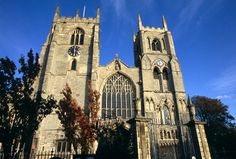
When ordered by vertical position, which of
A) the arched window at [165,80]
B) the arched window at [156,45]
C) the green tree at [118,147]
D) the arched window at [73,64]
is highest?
the arched window at [156,45]

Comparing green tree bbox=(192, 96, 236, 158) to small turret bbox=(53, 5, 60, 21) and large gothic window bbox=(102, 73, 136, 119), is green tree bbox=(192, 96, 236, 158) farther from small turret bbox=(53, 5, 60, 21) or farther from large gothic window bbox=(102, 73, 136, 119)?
small turret bbox=(53, 5, 60, 21)

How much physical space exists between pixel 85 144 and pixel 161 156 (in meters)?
10.1

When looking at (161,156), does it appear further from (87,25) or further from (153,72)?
(87,25)

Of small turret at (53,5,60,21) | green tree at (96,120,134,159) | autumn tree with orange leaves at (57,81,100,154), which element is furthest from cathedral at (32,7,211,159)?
green tree at (96,120,134,159)

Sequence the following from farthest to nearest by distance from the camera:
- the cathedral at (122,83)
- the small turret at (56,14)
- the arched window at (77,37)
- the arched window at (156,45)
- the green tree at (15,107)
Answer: the small turret at (56,14) < the arched window at (156,45) < the arched window at (77,37) < the cathedral at (122,83) < the green tree at (15,107)

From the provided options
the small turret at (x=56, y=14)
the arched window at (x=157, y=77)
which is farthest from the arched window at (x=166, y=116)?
the small turret at (x=56, y=14)

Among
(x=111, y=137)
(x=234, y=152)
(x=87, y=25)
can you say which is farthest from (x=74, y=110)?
(x=234, y=152)

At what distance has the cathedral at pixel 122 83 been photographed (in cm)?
2169

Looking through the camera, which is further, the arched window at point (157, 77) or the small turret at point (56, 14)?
the small turret at point (56, 14)

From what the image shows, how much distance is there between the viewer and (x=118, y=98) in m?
25.4

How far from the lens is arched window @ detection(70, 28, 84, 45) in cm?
3071

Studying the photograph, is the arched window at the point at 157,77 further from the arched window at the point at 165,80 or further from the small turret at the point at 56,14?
the small turret at the point at 56,14

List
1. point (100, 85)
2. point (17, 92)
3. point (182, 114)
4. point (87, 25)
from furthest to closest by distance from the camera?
point (87, 25) < point (100, 85) < point (182, 114) < point (17, 92)

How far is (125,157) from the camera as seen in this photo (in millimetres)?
9672
